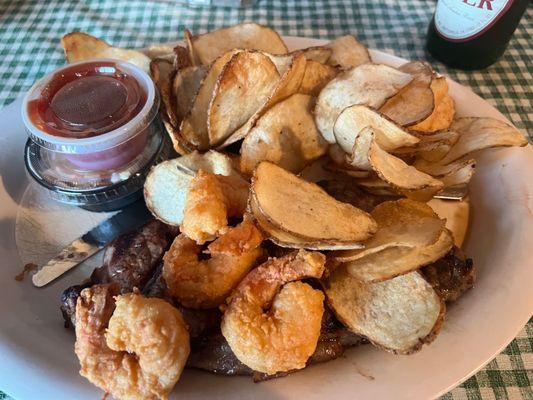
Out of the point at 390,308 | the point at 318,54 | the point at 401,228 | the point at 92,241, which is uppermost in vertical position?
the point at 318,54

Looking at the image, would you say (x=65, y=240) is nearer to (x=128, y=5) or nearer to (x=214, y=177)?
(x=214, y=177)

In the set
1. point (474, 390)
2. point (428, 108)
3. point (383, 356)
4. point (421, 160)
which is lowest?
point (474, 390)

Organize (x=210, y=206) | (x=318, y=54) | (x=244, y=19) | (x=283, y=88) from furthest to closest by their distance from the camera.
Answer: (x=244, y=19) → (x=318, y=54) → (x=283, y=88) → (x=210, y=206)

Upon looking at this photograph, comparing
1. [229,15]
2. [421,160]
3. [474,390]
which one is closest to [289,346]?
[474,390]

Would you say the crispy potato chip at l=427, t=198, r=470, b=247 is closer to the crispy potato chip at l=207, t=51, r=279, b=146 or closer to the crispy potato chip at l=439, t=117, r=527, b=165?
the crispy potato chip at l=439, t=117, r=527, b=165

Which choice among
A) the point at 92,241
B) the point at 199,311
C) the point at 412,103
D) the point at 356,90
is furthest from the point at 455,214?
the point at 92,241

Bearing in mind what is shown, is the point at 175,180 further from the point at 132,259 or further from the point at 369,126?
the point at 369,126
